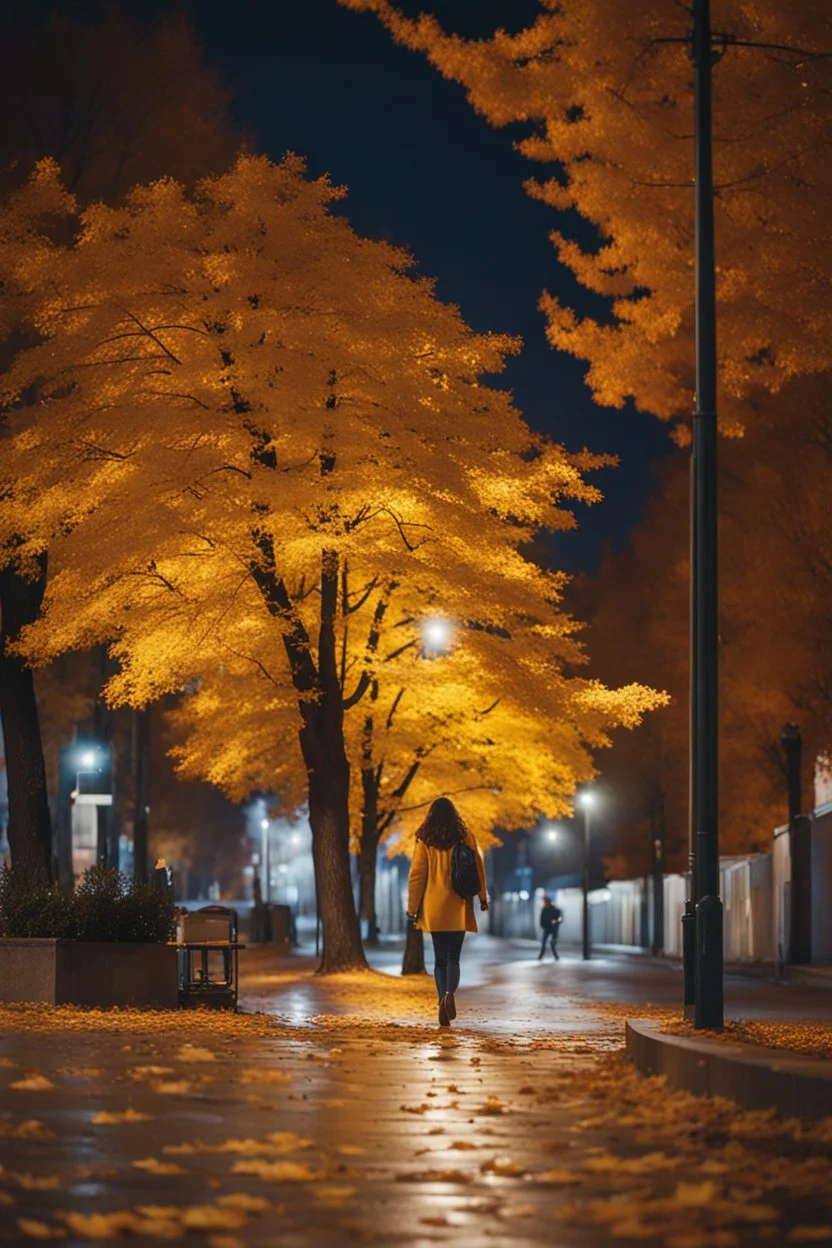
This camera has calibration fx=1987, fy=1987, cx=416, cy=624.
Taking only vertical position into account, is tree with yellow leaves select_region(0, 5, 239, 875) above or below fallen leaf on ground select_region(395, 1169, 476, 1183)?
above

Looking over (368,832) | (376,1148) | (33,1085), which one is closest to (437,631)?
(368,832)

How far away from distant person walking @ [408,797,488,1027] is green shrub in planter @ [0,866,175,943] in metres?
3.65

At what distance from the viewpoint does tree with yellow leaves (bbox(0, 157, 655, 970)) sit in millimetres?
23531

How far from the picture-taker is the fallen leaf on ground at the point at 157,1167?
319 inches

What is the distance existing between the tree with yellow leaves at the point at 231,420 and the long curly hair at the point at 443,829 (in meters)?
8.42

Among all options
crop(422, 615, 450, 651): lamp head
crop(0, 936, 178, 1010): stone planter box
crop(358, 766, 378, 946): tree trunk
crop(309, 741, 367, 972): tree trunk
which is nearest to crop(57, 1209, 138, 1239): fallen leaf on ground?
crop(0, 936, 178, 1010): stone planter box

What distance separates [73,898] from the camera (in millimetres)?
18875

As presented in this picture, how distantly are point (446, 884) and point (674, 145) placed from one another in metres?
7.31

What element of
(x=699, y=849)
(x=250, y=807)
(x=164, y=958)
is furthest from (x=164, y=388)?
(x=250, y=807)

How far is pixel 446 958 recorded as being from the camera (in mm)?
16312

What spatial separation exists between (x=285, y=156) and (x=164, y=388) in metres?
3.25

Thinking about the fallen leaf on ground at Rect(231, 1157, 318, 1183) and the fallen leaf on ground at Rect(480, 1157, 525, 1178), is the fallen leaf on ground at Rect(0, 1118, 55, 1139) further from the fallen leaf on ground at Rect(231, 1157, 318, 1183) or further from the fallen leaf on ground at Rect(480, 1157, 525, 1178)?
the fallen leaf on ground at Rect(480, 1157, 525, 1178)

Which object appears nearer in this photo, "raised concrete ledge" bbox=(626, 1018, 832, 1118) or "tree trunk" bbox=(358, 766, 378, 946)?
"raised concrete ledge" bbox=(626, 1018, 832, 1118)

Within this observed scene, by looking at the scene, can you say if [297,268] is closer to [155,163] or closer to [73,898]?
[155,163]
